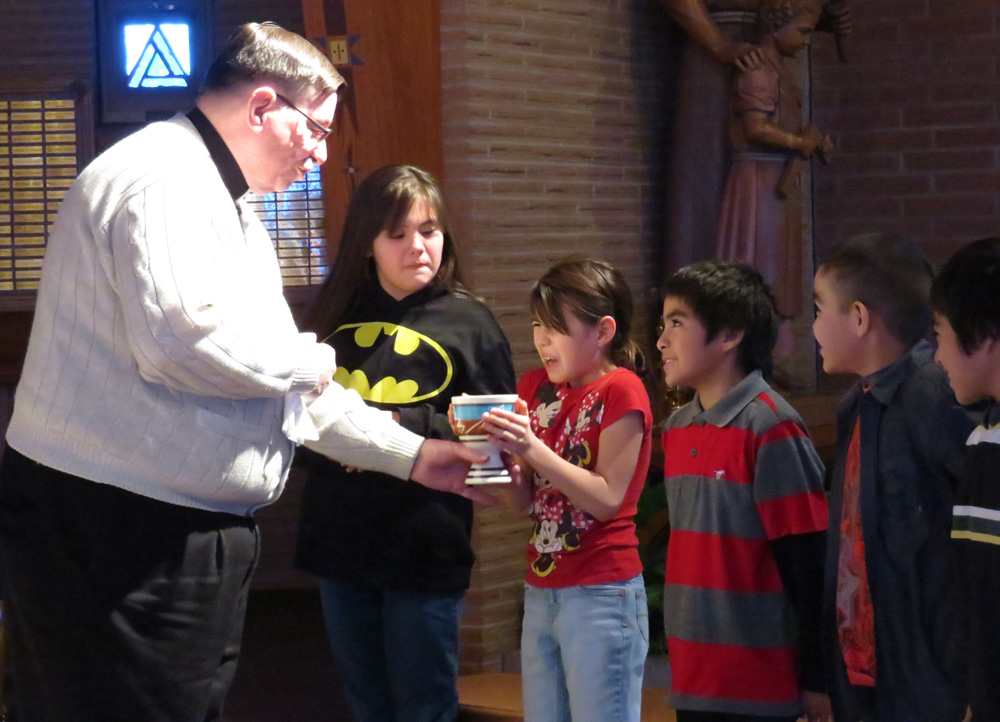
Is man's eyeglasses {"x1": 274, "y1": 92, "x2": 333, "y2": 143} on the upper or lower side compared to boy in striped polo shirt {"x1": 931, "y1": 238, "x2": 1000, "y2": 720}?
upper

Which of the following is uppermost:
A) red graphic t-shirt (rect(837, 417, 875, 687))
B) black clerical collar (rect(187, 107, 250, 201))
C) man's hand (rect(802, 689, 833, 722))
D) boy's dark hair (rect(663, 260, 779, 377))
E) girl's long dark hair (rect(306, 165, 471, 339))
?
black clerical collar (rect(187, 107, 250, 201))

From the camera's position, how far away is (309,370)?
1919 mm

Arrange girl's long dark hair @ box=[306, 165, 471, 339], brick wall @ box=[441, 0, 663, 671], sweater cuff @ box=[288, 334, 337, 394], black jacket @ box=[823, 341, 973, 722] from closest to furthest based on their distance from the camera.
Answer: sweater cuff @ box=[288, 334, 337, 394] < black jacket @ box=[823, 341, 973, 722] < girl's long dark hair @ box=[306, 165, 471, 339] < brick wall @ box=[441, 0, 663, 671]

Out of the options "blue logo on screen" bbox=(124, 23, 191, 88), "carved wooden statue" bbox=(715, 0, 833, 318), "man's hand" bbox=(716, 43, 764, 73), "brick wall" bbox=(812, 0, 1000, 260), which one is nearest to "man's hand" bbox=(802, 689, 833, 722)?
"carved wooden statue" bbox=(715, 0, 833, 318)

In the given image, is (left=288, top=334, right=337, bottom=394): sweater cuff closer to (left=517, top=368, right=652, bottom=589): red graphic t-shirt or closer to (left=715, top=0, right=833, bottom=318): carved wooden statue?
(left=517, top=368, right=652, bottom=589): red graphic t-shirt

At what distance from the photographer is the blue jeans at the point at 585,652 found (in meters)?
2.41

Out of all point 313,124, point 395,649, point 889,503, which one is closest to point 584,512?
point 395,649

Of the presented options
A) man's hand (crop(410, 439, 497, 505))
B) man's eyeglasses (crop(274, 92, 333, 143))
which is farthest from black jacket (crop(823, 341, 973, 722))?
man's eyeglasses (crop(274, 92, 333, 143))

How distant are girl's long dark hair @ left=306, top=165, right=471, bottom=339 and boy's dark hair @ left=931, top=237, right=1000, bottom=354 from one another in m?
1.08

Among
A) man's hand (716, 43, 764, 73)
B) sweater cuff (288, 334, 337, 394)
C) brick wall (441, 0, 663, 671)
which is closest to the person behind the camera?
sweater cuff (288, 334, 337, 394)

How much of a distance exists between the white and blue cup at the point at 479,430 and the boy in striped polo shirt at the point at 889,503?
2.09 feet

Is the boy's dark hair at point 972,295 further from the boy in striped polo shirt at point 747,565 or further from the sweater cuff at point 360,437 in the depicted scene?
the sweater cuff at point 360,437

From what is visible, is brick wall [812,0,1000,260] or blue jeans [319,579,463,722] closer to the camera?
blue jeans [319,579,463,722]

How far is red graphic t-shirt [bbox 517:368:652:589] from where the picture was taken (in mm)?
2471
